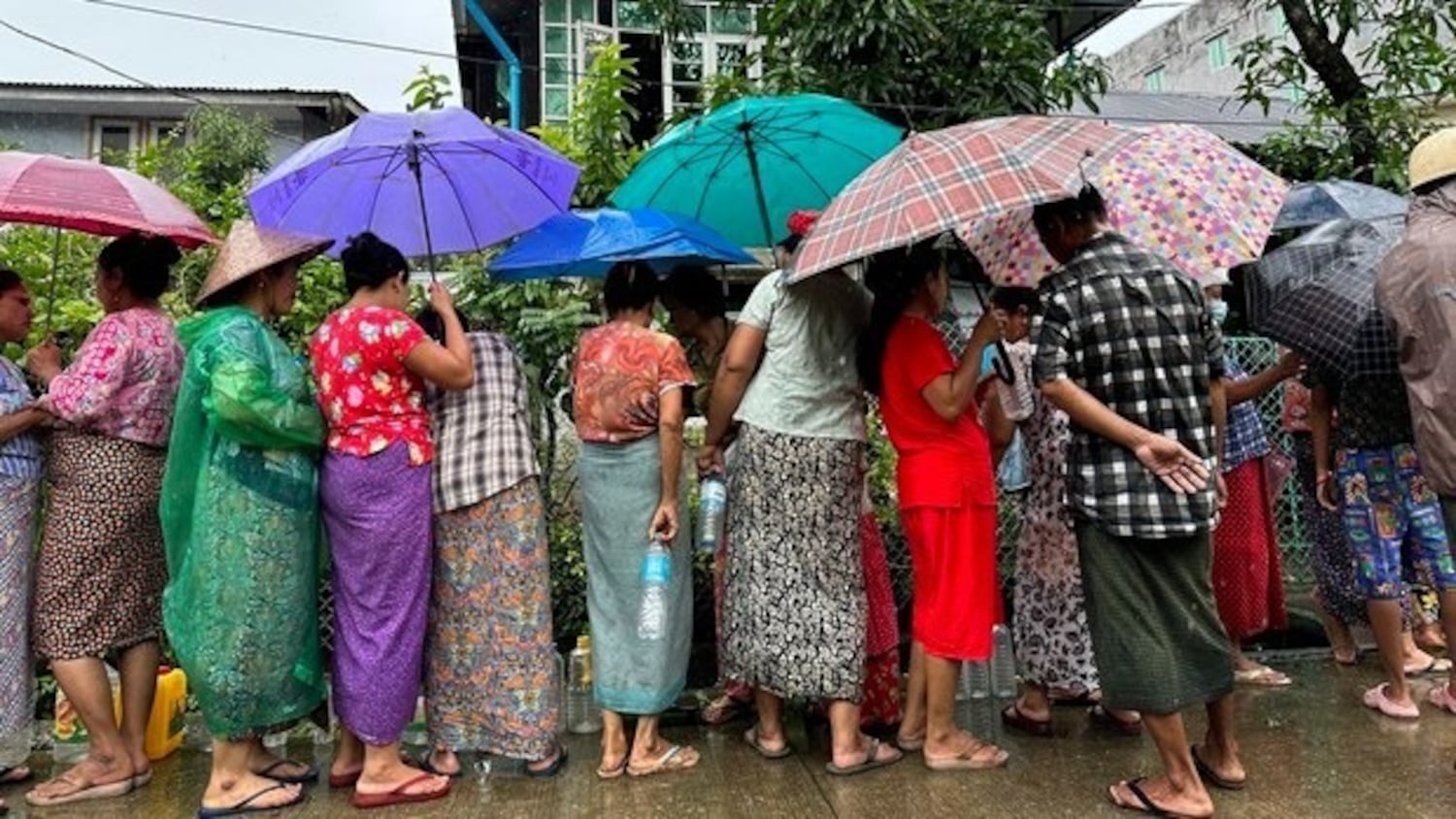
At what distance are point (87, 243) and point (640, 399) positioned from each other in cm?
472

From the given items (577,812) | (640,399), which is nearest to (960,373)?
(640,399)

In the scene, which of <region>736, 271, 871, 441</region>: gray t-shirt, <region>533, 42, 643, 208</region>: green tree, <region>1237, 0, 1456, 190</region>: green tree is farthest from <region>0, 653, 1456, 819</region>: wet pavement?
<region>1237, 0, 1456, 190</region>: green tree

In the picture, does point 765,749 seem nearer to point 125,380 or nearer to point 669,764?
point 669,764

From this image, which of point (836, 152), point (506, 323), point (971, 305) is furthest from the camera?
point (971, 305)

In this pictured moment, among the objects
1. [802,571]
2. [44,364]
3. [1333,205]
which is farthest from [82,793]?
[1333,205]

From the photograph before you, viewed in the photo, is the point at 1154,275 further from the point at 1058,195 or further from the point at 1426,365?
the point at 1426,365

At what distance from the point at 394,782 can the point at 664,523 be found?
1.20 m

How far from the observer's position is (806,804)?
3.10m

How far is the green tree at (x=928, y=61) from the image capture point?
5.59 metres

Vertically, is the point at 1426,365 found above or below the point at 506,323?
below

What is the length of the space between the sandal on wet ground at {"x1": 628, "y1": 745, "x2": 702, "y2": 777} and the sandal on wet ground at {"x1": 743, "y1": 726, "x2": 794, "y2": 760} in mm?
225

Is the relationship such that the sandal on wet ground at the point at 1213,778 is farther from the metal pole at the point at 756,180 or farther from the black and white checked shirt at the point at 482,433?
the metal pole at the point at 756,180

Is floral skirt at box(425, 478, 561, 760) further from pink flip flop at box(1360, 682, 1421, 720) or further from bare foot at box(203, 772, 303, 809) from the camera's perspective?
pink flip flop at box(1360, 682, 1421, 720)

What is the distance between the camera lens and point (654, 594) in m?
3.37
